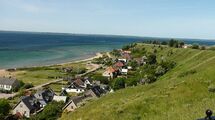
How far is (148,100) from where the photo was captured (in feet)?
75.7

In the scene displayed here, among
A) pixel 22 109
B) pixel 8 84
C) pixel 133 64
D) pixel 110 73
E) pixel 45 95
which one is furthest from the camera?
pixel 133 64

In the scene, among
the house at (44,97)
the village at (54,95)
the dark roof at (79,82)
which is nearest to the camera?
the village at (54,95)

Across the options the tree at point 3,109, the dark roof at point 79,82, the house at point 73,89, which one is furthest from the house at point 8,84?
the tree at point 3,109

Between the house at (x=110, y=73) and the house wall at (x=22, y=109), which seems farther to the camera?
the house at (x=110, y=73)

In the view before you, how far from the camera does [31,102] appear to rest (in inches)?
2557

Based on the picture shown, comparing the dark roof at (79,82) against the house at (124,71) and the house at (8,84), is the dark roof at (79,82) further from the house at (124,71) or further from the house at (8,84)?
the house at (124,71)

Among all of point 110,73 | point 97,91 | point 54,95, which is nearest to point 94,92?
point 97,91

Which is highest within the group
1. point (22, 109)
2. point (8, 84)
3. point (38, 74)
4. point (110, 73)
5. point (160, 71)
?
point (160, 71)

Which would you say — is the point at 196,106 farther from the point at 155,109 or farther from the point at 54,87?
the point at 54,87

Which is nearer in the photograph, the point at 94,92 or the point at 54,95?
the point at 94,92

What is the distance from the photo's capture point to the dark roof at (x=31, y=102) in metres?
62.3

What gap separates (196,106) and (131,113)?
13.8 ft

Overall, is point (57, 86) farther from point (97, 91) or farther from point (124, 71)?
point (124, 71)

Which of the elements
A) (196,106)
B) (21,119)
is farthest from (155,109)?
(21,119)
